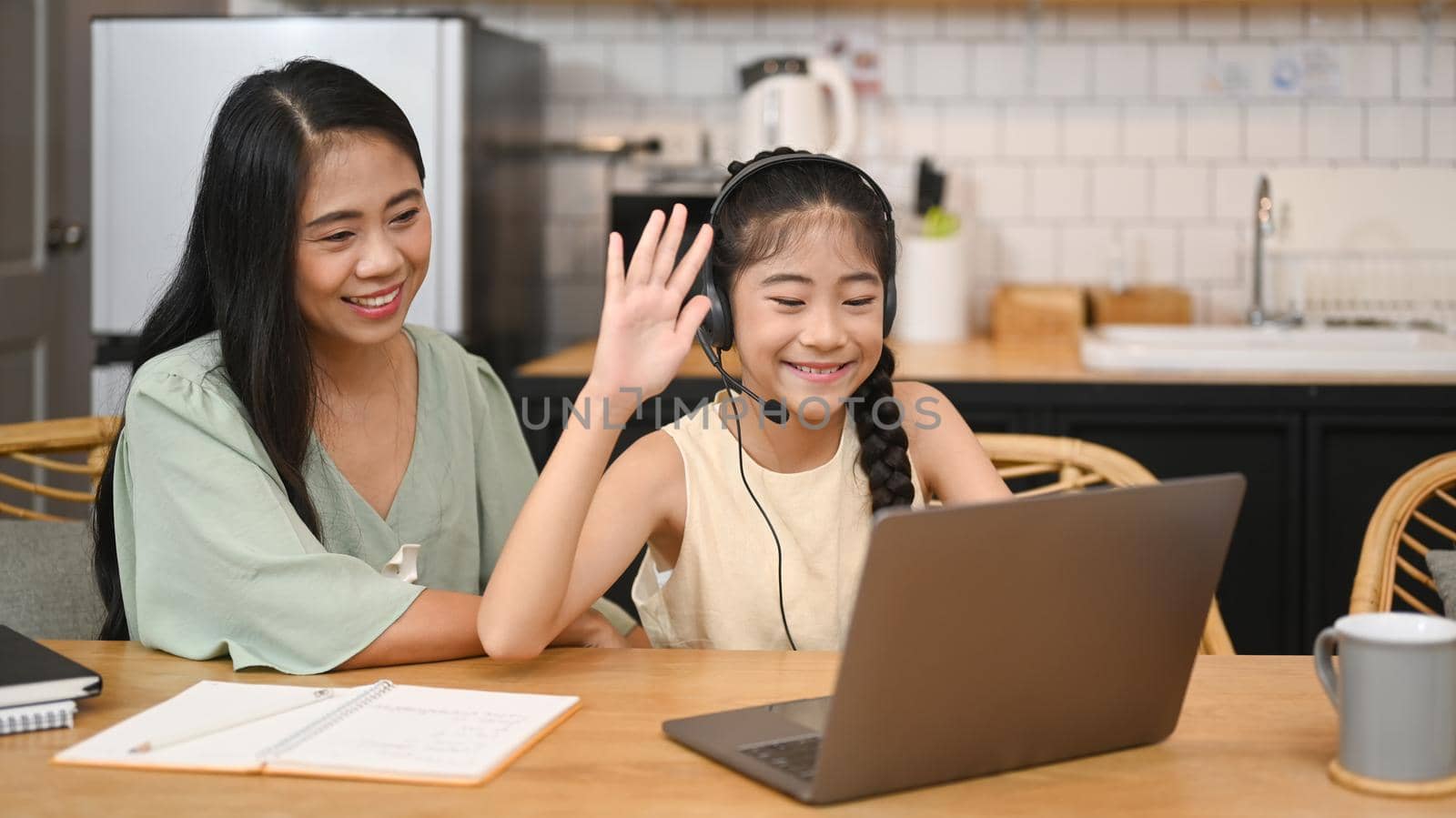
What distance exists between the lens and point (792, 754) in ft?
3.34

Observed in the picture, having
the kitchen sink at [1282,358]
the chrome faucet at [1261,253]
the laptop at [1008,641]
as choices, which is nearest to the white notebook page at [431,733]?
the laptop at [1008,641]

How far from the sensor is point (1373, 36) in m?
3.28

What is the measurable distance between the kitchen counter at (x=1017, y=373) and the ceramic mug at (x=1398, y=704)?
5.02ft

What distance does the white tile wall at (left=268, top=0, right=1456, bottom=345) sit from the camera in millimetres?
3297

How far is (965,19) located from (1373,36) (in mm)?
889

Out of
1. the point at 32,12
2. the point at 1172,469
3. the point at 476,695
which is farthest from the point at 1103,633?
the point at 32,12

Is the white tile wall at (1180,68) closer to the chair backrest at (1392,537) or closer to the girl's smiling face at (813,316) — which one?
the chair backrest at (1392,537)

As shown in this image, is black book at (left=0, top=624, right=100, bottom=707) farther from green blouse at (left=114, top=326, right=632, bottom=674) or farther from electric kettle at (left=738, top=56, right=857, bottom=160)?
electric kettle at (left=738, top=56, right=857, bottom=160)

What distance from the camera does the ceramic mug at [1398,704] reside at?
93 cm

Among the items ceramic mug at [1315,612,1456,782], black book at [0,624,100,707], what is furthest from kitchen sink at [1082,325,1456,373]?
black book at [0,624,100,707]

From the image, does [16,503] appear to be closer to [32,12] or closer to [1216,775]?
[32,12]

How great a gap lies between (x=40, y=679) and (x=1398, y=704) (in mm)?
944

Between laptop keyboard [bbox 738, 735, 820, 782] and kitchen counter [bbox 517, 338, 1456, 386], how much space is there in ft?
4.85

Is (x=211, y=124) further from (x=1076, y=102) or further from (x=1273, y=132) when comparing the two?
(x=1273, y=132)
